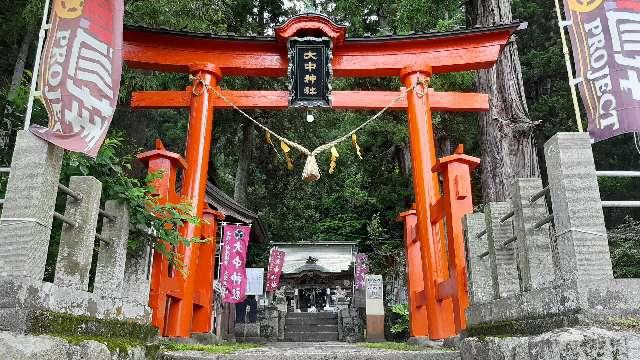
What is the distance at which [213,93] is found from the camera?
8227 mm

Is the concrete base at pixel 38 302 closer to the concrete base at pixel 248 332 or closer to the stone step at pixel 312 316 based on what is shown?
the concrete base at pixel 248 332

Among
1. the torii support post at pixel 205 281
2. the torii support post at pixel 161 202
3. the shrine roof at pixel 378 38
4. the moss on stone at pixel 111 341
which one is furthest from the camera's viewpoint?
the torii support post at pixel 205 281

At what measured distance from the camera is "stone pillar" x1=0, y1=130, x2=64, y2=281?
2619mm

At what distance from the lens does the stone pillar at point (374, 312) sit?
1464 cm

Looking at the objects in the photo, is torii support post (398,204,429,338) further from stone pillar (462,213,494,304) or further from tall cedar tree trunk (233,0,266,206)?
tall cedar tree trunk (233,0,266,206)

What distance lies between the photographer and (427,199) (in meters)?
7.39

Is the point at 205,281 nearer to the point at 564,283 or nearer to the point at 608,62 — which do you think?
the point at 564,283

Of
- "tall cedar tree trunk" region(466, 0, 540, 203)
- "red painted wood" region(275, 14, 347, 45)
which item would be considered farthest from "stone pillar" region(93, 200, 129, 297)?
"tall cedar tree trunk" region(466, 0, 540, 203)

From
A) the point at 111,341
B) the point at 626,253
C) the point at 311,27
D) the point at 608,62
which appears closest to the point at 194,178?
the point at 311,27

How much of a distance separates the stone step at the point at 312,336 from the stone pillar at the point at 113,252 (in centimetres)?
1641

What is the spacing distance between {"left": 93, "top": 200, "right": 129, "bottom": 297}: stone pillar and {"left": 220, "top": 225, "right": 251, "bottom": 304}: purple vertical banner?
8.55 meters

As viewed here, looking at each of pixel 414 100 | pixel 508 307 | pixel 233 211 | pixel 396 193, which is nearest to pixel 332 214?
pixel 396 193

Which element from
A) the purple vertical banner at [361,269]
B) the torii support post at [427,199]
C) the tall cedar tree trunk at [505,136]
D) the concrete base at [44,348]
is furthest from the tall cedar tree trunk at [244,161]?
the concrete base at [44,348]

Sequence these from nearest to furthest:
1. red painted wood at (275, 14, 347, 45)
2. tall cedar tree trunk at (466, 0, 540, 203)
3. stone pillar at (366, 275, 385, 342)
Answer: tall cedar tree trunk at (466, 0, 540, 203)
red painted wood at (275, 14, 347, 45)
stone pillar at (366, 275, 385, 342)
